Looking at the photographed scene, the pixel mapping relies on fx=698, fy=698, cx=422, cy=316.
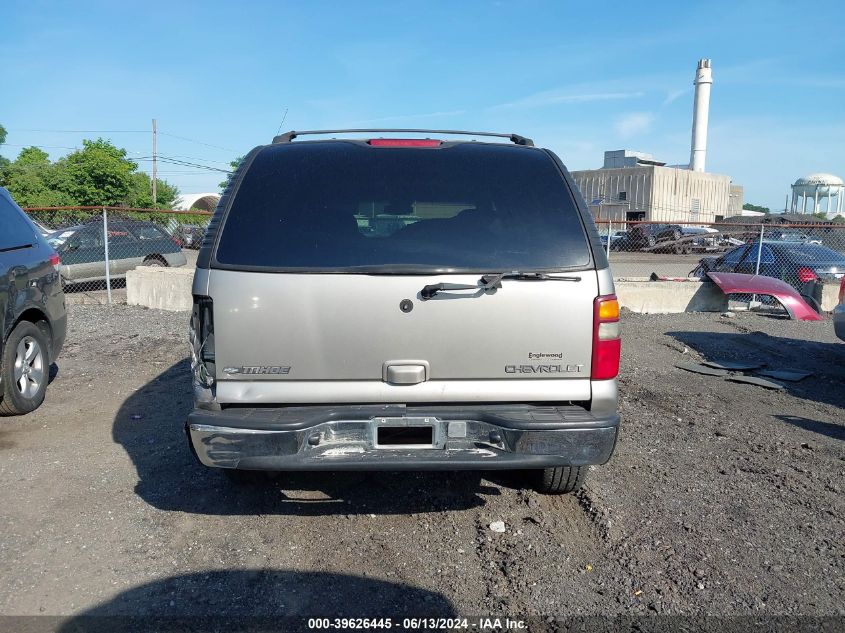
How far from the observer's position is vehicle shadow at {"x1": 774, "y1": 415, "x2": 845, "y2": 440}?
5352 mm

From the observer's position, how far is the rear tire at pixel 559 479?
3.85m

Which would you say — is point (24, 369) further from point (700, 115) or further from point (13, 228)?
point (700, 115)

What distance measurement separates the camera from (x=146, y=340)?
9047 millimetres

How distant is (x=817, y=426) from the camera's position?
18.3 feet

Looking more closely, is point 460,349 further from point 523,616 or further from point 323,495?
point 323,495

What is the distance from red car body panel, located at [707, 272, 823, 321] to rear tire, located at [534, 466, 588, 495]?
826cm

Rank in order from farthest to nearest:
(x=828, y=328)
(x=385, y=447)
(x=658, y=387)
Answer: (x=828, y=328)
(x=658, y=387)
(x=385, y=447)

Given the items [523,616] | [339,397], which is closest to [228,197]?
[339,397]

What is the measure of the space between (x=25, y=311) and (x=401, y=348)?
416cm

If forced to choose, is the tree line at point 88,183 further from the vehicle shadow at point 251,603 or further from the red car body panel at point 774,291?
the vehicle shadow at point 251,603

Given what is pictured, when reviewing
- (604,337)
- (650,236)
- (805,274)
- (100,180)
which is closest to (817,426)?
(604,337)

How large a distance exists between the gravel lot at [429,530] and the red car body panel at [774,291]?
5475mm

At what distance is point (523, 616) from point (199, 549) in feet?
5.35

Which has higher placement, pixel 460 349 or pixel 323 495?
pixel 460 349
